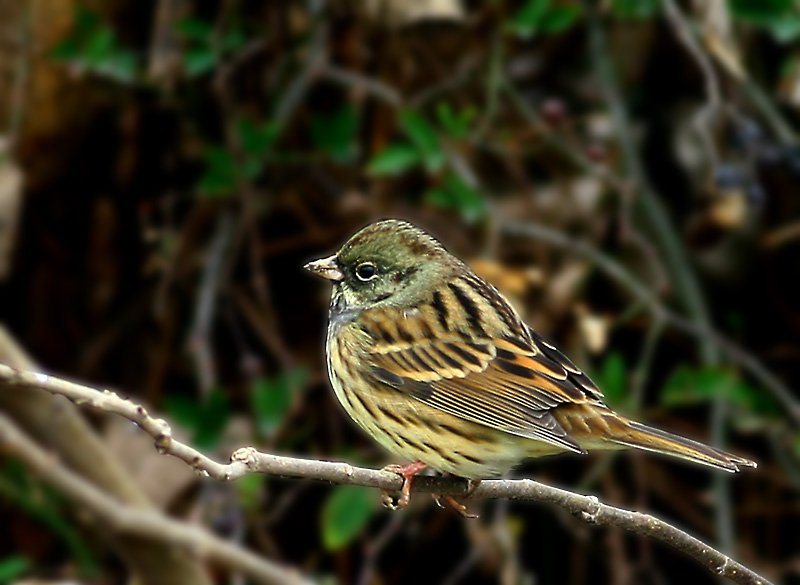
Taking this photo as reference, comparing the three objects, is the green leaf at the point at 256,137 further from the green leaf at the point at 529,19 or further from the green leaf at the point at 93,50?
the green leaf at the point at 529,19

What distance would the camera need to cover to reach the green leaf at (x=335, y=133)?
437cm

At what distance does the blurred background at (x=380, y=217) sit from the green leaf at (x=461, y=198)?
10 mm

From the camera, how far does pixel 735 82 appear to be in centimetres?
456

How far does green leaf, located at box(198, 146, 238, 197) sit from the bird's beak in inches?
55.8

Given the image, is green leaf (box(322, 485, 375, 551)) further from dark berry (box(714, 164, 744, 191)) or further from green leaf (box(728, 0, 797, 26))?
green leaf (box(728, 0, 797, 26))

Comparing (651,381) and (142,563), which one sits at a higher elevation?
(651,381)

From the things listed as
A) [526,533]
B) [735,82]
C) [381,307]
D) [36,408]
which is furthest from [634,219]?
[36,408]

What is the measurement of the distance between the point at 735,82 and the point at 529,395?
2.15 m

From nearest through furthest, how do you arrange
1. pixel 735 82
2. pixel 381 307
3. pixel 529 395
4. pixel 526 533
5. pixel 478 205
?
pixel 529 395
pixel 381 307
pixel 478 205
pixel 735 82
pixel 526 533

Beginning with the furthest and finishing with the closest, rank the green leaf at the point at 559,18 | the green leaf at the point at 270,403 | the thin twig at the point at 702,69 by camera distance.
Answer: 1. the green leaf at the point at 559,18
2. the green leaf at the point at 270,403
3. the thin twig at the point at 702,69

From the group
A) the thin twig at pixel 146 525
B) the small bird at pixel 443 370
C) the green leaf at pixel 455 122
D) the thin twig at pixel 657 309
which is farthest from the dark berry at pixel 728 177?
the thin twig at pixel 146 525

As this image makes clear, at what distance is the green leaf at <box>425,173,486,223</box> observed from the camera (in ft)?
13.6

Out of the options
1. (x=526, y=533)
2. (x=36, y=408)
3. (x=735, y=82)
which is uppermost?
(x=735, y=82)

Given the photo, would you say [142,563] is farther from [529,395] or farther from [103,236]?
[529,395]
